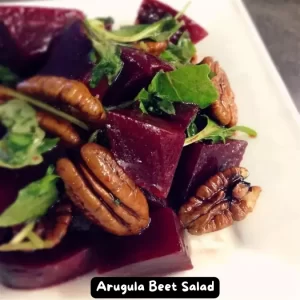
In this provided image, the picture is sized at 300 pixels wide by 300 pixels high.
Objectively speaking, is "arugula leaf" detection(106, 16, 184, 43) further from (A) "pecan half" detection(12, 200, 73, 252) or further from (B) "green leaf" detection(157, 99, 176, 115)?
(A) "pecan half" detection(12, 200, 73, 252)

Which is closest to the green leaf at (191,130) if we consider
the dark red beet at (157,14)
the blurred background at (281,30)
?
the dark red beet at (157,14)

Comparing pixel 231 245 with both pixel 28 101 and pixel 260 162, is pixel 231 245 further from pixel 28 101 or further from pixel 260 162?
pixel 28 101

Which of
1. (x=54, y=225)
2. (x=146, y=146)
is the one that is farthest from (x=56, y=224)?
(x=146, y=146)

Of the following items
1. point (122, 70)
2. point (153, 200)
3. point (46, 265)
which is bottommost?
point (46, 265)

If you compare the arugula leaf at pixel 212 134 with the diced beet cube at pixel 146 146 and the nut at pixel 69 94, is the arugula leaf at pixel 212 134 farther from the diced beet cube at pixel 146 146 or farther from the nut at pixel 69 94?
the nut at pixel 69 94

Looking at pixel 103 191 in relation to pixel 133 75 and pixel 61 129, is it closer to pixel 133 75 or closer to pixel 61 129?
pixel 61 129

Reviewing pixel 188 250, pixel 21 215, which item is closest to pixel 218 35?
pixel 188 250
